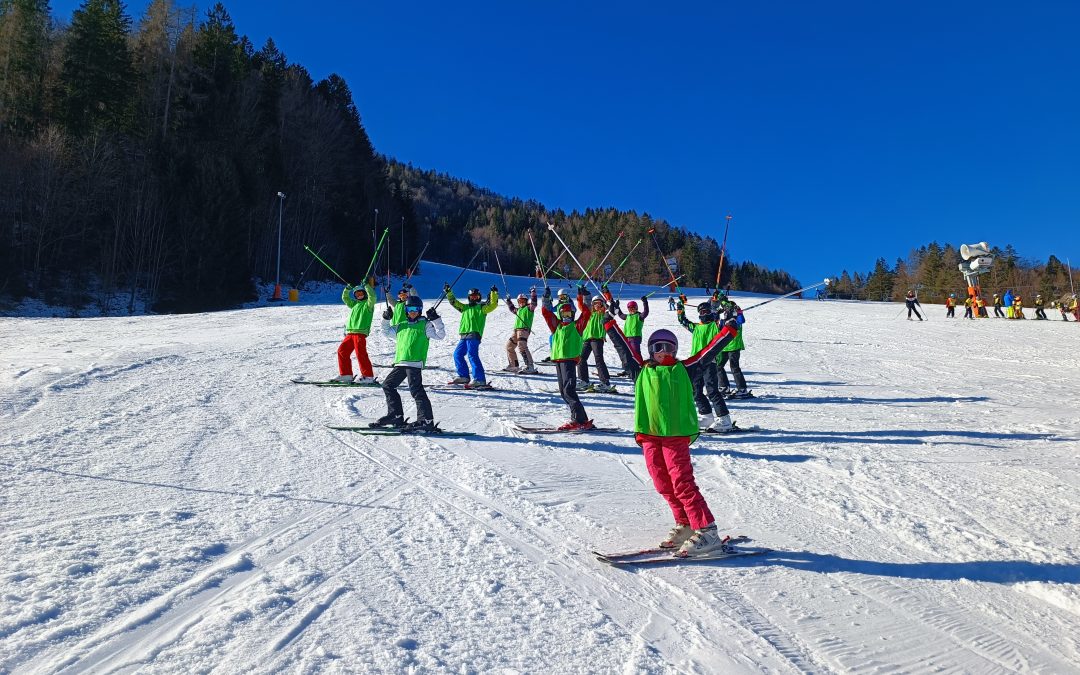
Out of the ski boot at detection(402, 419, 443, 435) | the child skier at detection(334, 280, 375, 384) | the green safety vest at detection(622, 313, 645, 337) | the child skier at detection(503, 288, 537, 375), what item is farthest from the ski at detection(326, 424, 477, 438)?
the child skier at detection(503, 288, 537, 375)

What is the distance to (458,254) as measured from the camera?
109 metres

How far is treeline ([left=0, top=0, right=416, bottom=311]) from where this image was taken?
29891mm

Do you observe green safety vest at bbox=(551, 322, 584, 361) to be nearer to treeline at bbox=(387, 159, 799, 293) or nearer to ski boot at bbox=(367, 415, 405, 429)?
ski boot at bbox=(367, 415, 405, 429)

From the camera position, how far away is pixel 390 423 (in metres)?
8.02

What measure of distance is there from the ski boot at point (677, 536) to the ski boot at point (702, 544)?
0.39ft

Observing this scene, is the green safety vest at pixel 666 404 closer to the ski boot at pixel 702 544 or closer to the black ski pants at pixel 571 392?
the ski boot at pixel 702 544

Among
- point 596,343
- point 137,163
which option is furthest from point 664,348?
point 137,163

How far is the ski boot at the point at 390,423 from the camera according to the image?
26.0ft

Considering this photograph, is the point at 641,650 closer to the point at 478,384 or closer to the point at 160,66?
the point at 478,384

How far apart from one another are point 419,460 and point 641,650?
3.99 meters

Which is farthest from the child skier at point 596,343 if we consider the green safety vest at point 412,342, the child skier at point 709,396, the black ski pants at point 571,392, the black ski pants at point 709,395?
the green safety vest at point 412,342

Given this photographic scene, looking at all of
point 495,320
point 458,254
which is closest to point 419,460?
point 495,320

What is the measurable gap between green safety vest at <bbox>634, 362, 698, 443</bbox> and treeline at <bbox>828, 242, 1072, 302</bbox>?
189 feet

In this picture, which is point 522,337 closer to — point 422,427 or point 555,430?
point 555,430
